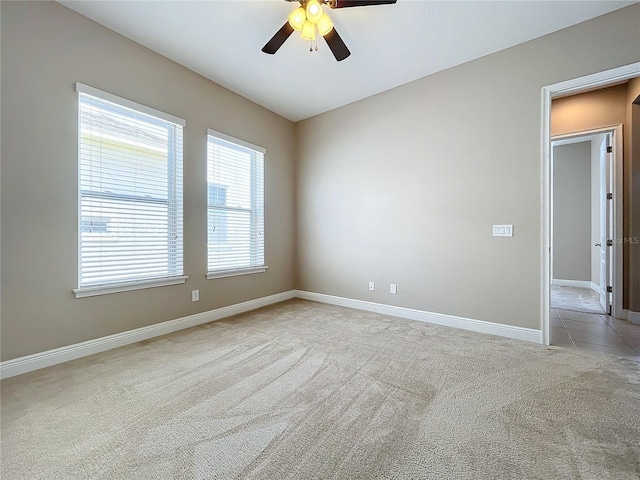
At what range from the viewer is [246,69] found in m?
3.24

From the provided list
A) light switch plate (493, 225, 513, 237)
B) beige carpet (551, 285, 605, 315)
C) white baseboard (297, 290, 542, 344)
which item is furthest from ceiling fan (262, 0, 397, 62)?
beige carpet (551, 285, 605, 315)

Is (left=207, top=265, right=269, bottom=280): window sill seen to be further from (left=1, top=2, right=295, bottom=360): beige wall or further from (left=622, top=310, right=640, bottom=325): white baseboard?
(left=622, top=310, right=640, bottom=325): white baseboard

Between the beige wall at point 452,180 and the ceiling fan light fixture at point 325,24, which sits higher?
the ceiling fan light fixture at point 325,24

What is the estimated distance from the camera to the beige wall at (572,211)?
5707 millimetres

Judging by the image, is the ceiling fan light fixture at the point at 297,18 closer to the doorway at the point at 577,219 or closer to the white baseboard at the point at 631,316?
the white baseboard at the point at 631,316

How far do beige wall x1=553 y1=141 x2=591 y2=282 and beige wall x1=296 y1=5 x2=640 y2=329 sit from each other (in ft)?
14.4

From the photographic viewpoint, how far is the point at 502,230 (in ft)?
9.65

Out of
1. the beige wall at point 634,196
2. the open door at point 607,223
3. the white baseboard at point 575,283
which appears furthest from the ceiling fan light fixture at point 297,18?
the white baseboard at point 575,283

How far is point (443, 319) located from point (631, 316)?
2.42 m

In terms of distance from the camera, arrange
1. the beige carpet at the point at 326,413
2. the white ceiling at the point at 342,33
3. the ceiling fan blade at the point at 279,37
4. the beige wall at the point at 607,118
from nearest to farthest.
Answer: the beige carpet at the point at 326,413, the ceiling fan blade at the point at 279,37, the white ceiling at the point at 342,33, the beige wall at the point at 607,118

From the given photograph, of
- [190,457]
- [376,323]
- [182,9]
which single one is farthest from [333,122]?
[190,457]

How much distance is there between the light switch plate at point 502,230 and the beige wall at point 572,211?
4.40 metres

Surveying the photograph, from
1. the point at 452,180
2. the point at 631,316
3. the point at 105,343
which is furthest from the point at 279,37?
the point at 631,316

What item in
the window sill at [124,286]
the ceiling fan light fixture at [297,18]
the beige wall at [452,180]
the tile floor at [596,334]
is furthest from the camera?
the beige wall at [452,180]
